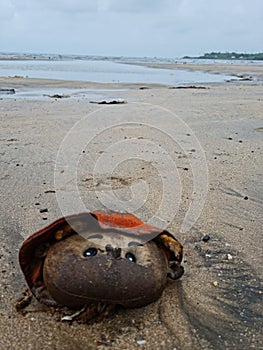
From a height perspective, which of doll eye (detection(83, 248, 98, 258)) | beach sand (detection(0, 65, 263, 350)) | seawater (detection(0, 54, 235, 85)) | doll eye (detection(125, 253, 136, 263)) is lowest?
beach sand (detection(0, 65, 263, 350))

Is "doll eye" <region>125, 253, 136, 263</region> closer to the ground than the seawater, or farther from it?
closer to the ground

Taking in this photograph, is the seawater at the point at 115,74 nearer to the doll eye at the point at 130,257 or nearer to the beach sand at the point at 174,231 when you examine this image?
the beach sand at the point at 174,231

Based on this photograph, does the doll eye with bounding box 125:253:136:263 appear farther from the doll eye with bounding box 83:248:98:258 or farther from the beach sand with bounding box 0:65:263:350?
the beach sand with bounding box 0:65:263:350

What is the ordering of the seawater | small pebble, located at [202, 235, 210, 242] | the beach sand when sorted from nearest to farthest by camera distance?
1. the beach sand
2. small pebble, located at [202, 235, 210, 242]
3. the seawater

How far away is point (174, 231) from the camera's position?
10.9 ft

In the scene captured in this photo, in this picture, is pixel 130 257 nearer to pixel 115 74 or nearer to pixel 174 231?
pixel 174 231

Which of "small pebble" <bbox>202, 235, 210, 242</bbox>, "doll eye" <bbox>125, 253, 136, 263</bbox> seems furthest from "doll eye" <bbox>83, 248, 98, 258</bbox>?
"small pebble" <bbox>202, 235, 210, 242</bbox>

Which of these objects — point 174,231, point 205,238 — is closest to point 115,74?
point 174,231

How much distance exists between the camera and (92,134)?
679 cm

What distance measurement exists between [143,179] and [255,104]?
7586 millimetres

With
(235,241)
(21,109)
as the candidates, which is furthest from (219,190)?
(21,109)

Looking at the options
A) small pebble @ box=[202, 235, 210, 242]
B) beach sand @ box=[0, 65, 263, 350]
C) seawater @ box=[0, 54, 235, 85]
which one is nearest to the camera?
beach sand @ box=[0, 65, 263, 350]

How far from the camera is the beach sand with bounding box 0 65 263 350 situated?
2123 millimetres

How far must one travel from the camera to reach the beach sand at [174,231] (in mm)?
2123
